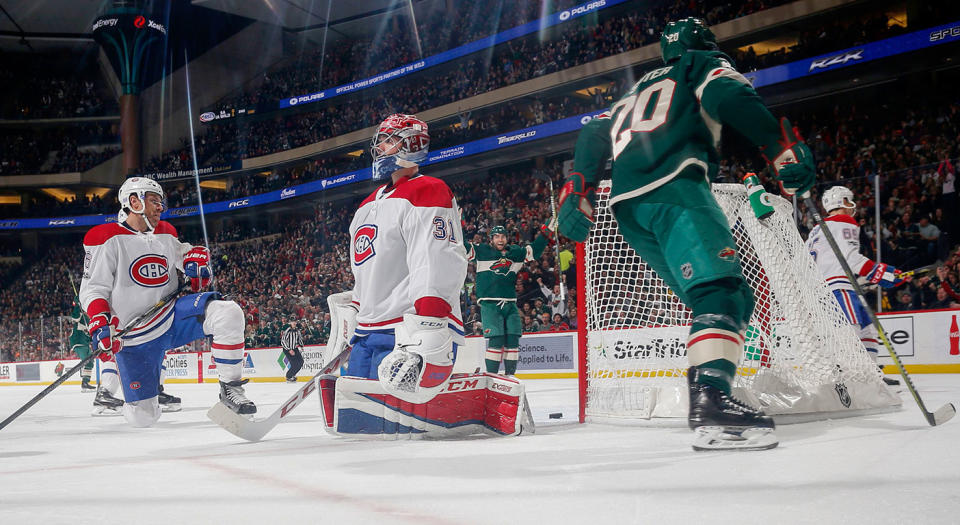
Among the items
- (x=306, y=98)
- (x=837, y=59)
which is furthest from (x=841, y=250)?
(x=306, y=98)

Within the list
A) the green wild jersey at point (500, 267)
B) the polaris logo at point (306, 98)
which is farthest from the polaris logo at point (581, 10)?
the green wild jersey at point (500, 267)

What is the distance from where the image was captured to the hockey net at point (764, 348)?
312cm

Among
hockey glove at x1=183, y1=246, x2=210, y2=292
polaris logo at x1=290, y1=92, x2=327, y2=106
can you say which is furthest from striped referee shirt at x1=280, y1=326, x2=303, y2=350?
polaris logo at x1=290, y1=92, x2=327, y2=106

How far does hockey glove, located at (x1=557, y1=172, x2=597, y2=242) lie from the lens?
2.79 m

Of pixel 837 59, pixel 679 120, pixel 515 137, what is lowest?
pixel 679 120

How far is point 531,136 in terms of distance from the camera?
61.5 feet

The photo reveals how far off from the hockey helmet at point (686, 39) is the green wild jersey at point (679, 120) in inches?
2.9

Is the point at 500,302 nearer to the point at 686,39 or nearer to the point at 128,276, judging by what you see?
the point at 128,276

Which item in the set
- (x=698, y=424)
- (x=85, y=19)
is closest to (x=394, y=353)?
(x=698, y=424)

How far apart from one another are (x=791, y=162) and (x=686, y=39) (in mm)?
663

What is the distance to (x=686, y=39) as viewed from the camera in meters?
2.77

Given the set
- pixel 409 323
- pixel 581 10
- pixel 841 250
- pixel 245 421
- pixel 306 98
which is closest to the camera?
pixel 409 323

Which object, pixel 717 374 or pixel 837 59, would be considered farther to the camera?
pixel 837 59

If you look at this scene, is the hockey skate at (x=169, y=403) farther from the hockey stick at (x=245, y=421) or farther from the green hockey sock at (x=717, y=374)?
the green hockey sock at (x=717, y=374)
